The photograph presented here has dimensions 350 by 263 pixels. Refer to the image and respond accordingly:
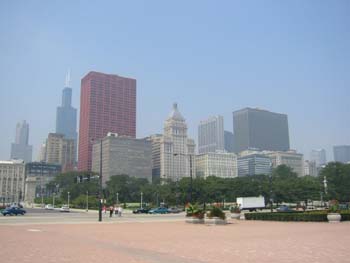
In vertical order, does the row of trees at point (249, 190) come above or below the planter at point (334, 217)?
above

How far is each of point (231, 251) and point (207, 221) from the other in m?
20.6

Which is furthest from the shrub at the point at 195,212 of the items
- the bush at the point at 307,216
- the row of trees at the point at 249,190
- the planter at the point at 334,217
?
the row of trees at the point at 249,190

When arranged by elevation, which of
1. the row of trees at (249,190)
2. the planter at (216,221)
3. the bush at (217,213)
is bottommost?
the planter at (216,221)

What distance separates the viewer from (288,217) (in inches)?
1501

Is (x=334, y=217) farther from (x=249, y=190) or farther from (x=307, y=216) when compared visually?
(x=249, y=190)

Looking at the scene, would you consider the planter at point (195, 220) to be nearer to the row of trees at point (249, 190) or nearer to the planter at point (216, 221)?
the planter at point (216, 221)

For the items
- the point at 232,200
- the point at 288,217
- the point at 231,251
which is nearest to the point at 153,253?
the point at 231,251

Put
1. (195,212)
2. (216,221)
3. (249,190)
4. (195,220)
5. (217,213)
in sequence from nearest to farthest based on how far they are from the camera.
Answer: (216,221)
(217,213)
(195,220)
(195,212)
(249,190)

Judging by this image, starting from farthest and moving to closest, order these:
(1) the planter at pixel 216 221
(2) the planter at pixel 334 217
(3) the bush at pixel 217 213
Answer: (3) the bush at pixel 217 213 < (1) the planter at pixel 216 221 < (2) the planter at pixel 334 217

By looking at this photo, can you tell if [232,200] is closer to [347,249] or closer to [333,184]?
[333,184]

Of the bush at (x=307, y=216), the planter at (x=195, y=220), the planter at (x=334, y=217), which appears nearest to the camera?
the planter at (x=334, y=217)

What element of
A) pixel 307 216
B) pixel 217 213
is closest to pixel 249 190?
pixel 307 216

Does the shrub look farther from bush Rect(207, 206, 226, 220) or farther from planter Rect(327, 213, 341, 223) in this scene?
planter Rect(327, 213, 341, 223)

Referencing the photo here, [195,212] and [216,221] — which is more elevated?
[195,212]
